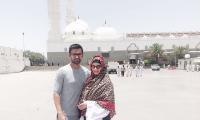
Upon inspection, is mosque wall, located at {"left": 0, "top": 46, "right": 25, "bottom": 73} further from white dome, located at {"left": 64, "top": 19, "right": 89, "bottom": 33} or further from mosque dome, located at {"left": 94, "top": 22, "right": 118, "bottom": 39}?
mosque dome, located at {"left": 94, "top": 22, "right": 118, "bottom": 39}

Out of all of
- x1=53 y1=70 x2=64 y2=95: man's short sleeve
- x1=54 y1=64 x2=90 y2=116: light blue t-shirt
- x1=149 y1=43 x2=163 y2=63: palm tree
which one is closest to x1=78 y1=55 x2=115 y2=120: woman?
x1=54 y1=64 x2=90 y2=116: light blue t-shirt

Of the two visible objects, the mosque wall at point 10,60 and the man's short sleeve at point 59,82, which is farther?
the mosque wall at point 10,60

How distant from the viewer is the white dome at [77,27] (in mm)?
108812

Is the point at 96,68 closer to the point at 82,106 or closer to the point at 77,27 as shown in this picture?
the point at 82,106

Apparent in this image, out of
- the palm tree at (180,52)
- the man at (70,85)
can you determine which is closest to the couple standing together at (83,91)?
the man at (70,85)

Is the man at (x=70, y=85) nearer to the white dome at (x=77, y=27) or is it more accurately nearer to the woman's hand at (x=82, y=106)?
the woman's hand at (x=82, y=106)

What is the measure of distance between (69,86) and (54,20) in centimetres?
9305

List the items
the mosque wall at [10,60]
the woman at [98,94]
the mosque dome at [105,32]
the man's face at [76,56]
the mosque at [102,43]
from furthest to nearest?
the mosque dome at [105,32] → the mosque at [102,43] → the mosque wall at [10,60] → the man's face at [76,56] → the woman at [98,94]

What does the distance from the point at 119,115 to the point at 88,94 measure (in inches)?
221

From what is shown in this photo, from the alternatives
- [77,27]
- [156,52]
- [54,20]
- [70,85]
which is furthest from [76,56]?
[77,27]

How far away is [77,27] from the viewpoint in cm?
10919

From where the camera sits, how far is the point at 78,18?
113 m

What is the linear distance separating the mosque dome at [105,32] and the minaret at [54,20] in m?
12.2

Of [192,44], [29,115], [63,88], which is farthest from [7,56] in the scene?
[192,44]
